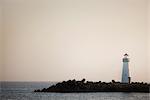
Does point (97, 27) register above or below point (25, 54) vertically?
above

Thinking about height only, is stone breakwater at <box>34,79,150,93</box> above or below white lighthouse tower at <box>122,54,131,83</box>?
below

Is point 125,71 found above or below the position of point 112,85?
above

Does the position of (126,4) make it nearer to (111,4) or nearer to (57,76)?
(111,4)

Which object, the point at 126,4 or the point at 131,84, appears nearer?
the point at 126,4

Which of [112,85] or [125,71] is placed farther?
[112,85]

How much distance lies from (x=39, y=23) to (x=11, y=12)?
1.92 ft

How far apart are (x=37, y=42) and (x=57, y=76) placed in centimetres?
76

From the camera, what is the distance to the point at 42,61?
6090mm

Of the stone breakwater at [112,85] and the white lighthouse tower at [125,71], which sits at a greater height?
the white lighthouse tower at [125,71]

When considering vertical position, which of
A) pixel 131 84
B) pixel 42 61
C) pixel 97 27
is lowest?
pixel 131 84

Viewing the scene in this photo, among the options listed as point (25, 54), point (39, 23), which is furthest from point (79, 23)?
point (25, 54)

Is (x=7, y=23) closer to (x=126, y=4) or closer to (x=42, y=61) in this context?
(x=42, y=61)

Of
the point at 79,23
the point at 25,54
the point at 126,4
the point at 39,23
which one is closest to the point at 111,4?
the point at 126,4

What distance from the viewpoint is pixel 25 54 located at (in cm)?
611
